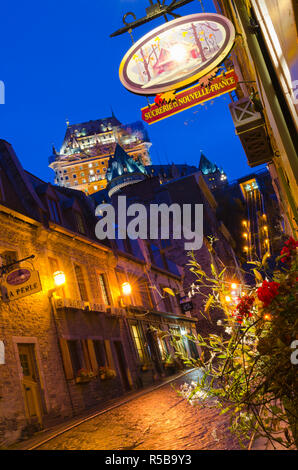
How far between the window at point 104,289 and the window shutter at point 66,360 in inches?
202

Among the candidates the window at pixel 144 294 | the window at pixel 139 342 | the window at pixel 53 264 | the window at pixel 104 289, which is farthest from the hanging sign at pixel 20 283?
the window at pixel 144 294

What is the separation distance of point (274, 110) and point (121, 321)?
16045 mm

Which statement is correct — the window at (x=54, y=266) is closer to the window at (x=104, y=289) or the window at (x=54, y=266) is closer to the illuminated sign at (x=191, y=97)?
the window at (x=104, y=289)

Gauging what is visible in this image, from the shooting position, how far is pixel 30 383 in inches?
517

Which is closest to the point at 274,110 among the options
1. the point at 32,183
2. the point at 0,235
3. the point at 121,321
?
the point at 0,235

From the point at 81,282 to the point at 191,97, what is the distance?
1249 cm

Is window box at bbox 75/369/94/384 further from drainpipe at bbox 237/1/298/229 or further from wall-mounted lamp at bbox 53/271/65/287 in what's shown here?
drainpipe at bbox 237/1/298/229

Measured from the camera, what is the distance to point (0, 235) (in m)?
A: 13.6

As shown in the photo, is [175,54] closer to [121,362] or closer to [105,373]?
[105,373]

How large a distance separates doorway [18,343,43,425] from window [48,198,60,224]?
5597 mm

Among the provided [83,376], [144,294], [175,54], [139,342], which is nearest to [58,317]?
[83,376]

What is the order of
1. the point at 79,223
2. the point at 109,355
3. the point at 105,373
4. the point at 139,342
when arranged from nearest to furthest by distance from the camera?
1. the point at 105,373
2. the point at 109,355
3. the point at 79,223
4. the point at 139,342

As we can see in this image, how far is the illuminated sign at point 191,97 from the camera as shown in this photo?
744 centimetres
